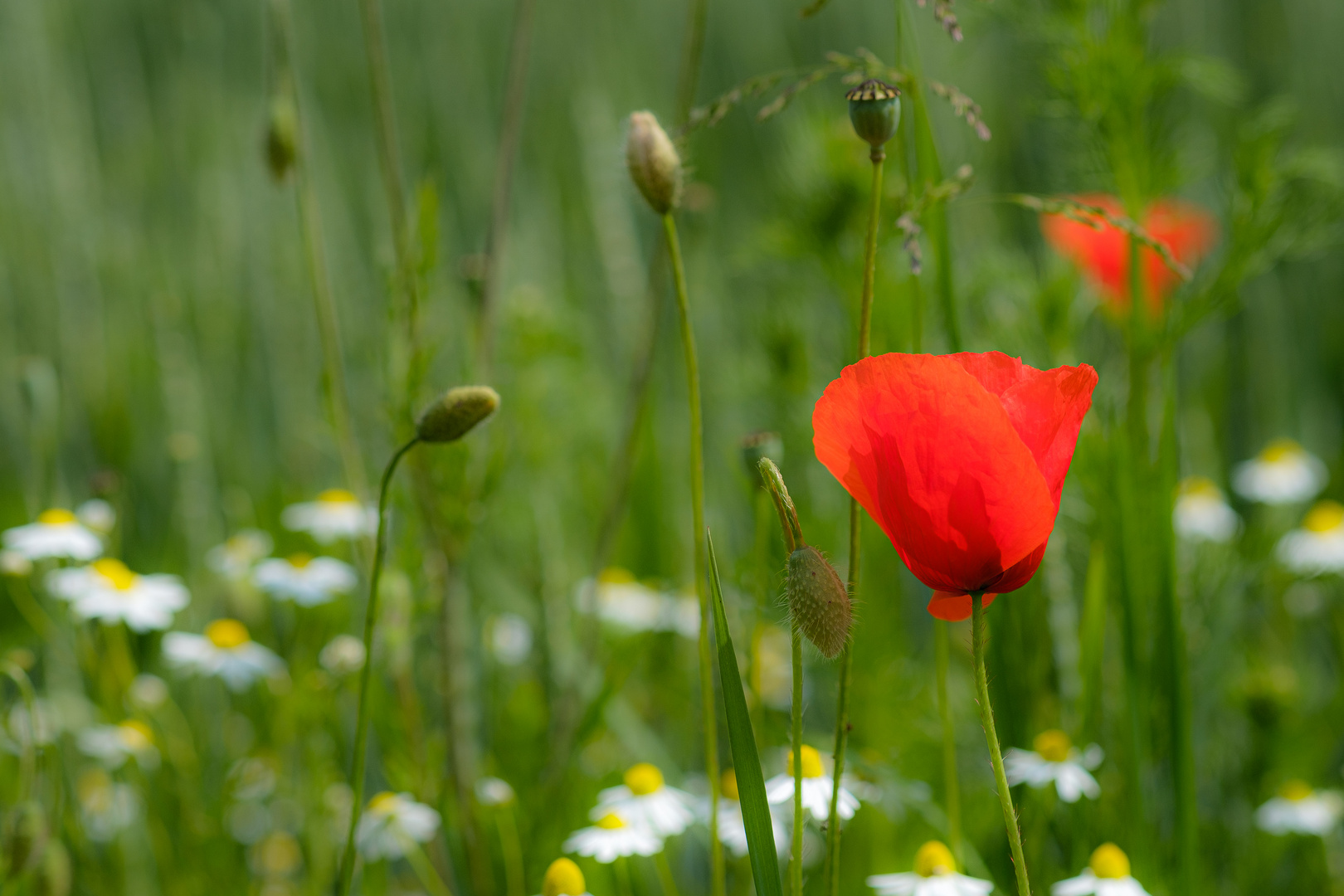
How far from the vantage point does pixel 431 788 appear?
0.85 meters

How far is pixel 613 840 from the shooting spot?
25.8 inches

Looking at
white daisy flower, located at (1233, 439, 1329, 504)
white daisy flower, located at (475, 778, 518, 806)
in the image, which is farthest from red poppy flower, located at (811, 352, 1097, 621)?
white daisy flower, located at (1233, 439, 1329, 504)

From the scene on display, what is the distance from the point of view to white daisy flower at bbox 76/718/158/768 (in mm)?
A: 880

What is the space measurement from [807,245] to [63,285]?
1302mm

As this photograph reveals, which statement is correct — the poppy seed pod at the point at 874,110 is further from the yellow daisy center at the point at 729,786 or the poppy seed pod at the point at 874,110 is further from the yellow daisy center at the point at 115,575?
the yellow daisy center at the point at 115,575

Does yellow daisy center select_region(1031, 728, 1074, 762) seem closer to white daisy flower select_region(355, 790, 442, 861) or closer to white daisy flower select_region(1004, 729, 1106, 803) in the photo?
white daisy flower select_region(1004, 729, 1106, 803)

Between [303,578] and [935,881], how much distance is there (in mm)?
614

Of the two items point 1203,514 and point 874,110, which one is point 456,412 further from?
point 1203,514

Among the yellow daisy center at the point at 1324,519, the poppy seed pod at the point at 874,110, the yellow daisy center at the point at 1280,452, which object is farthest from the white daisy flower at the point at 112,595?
the yellow daisy center at the point at 1280,452

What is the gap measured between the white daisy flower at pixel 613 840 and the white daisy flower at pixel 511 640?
0.55m

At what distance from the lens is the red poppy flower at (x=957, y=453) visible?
0.39 meters

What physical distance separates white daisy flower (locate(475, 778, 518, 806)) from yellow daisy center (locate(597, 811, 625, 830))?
130 mm

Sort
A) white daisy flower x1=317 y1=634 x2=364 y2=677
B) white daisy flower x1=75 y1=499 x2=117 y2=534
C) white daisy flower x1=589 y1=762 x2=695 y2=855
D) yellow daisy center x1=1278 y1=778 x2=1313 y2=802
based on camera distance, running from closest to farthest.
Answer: white daisy flower x1=589 y1=762 x2=695 y2=855 < white daisy flower x1=317 y1=634 x2=364 y2=677 < yellow daisy center x1=1278 y1=778 x2=1313 y2=802 < white daisy flower x1=75 y1=499 x2=117 y2=534

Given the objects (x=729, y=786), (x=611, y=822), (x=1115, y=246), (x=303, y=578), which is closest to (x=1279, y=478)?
(x=1115, y=246)
